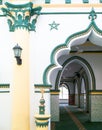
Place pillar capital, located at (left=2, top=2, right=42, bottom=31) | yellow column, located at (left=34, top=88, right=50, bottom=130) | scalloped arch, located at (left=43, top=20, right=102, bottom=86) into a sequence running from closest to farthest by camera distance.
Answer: yellow column, located at (left=34, top=88, right=50, bottom=130) → pillar capital, located at (left=2, top=2, right=42, bottom=31) → scalloped arch, located at (left=43, top=20, right=102, bottom=86)

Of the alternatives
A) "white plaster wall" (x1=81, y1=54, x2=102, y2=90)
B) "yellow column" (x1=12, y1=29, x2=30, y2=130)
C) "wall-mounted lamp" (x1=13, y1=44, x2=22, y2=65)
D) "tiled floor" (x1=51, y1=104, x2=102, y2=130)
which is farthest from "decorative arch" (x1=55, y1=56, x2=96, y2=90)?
"wall-mounted lamp" (x1=13, y1=44, x2=22, y2=65)

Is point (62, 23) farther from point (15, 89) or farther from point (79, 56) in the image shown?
point (79, 56)

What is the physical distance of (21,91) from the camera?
6332 mm

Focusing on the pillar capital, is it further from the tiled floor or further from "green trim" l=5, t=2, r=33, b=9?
the tiled floor

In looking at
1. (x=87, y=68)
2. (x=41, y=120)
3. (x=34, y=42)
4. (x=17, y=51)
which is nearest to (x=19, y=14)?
(x=34, y=42)

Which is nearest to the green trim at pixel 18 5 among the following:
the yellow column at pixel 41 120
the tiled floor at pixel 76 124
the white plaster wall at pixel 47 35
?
the white plaster wall at pixel 47 35

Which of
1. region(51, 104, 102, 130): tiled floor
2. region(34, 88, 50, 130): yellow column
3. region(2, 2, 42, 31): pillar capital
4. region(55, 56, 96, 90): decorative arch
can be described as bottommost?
region(51, 104, 102, 130): tiled floor

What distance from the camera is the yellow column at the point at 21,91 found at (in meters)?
6.29

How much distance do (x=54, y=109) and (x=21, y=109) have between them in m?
5.27

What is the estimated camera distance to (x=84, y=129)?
9547 mm

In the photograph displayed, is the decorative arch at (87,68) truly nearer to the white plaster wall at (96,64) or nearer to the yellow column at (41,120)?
the white plaster wall at (96,64)

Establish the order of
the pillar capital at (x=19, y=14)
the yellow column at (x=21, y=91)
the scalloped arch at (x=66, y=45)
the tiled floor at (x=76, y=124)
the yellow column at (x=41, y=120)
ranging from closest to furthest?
the yellow column at (x=41, y=120)
the yellow column at (x=21, y=91)
the pillar capital at (x=19, y=14)
the scalloped arch at (x=66, y=45)
the tiled floor at (x=76, y=124)

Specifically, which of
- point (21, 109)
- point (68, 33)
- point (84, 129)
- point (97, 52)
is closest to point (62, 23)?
point (68, 33)

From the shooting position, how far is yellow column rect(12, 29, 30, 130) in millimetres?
6289
